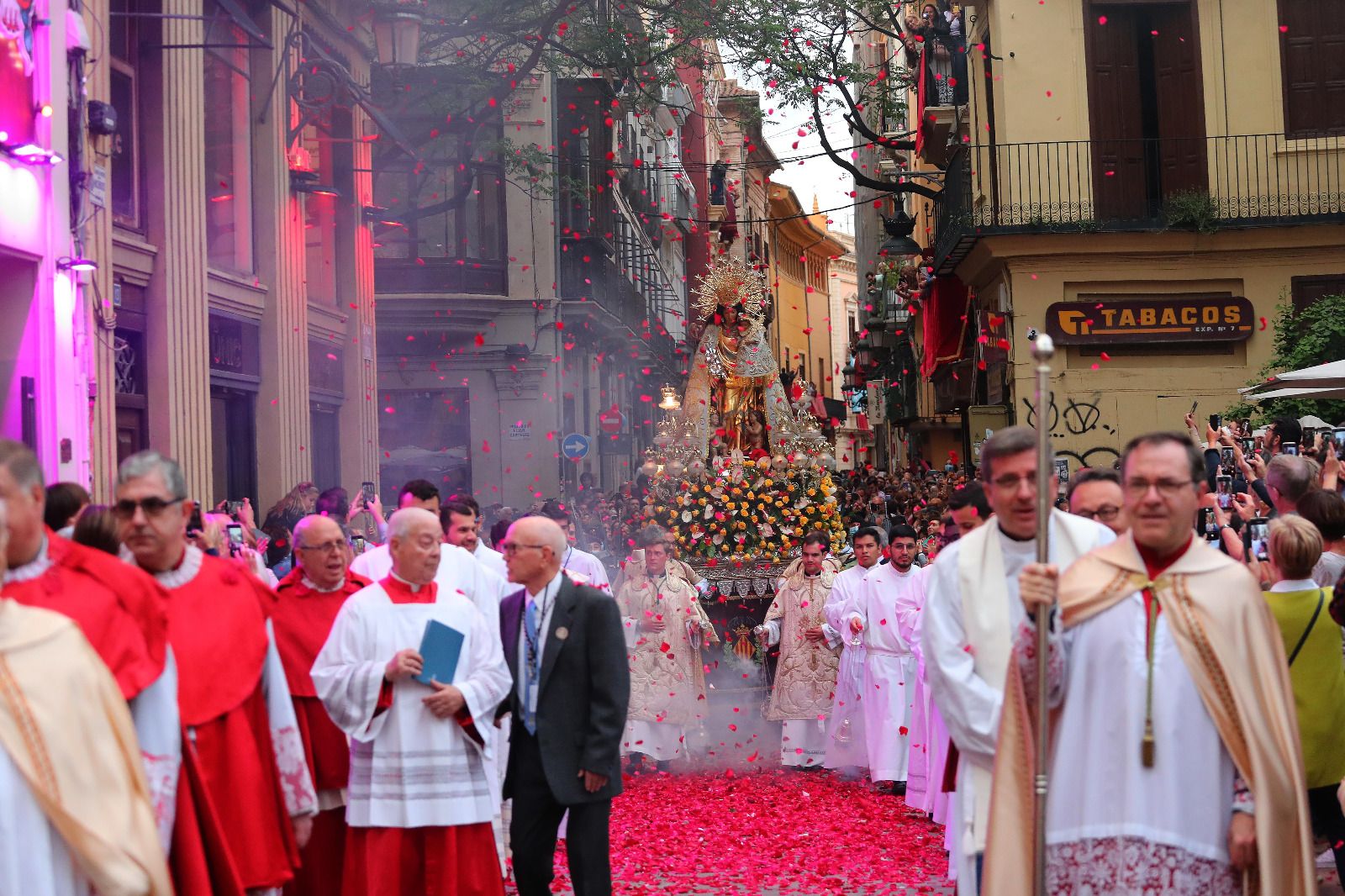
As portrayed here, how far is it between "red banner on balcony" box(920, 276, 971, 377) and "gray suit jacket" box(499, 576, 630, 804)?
18143 mm

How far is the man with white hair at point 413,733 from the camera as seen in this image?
6.39 metres

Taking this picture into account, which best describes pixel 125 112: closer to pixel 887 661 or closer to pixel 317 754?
pixel 887 661

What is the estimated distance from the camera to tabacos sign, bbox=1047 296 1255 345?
19.6 meters

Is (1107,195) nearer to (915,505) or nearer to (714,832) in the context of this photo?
(915,505)

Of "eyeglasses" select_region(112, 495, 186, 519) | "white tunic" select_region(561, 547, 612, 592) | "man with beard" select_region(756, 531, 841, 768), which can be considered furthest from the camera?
"man with beard" select_region(756, 531, 841, 768)

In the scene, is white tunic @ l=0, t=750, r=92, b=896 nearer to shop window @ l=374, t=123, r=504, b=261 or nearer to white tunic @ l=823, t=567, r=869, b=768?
white tunic @ l=823, t=567, r=869, b=768

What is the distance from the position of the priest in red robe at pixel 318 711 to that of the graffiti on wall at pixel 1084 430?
13.9 meters

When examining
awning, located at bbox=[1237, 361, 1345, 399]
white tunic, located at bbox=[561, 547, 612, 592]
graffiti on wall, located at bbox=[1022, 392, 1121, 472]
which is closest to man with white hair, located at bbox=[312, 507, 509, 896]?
white tunic, located at bbox=[561, 547, 612, 592]

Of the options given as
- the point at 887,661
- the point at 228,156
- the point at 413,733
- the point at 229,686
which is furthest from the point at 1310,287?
the point at 229,686

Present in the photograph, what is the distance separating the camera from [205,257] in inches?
571

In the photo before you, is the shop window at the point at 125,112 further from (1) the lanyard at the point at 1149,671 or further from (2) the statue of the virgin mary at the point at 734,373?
(1) the lanyard at the point at 1149,671

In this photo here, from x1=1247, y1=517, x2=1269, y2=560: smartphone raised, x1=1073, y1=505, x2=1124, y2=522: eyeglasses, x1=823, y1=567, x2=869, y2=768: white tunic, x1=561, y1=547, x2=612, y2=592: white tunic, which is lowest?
x1=823, y1=567, x2=869, y2=768: white tunic

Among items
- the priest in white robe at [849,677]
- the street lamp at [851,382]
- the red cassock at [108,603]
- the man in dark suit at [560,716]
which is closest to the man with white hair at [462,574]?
Result: the man in dark suit at [560,716]

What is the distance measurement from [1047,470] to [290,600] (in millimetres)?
3708
